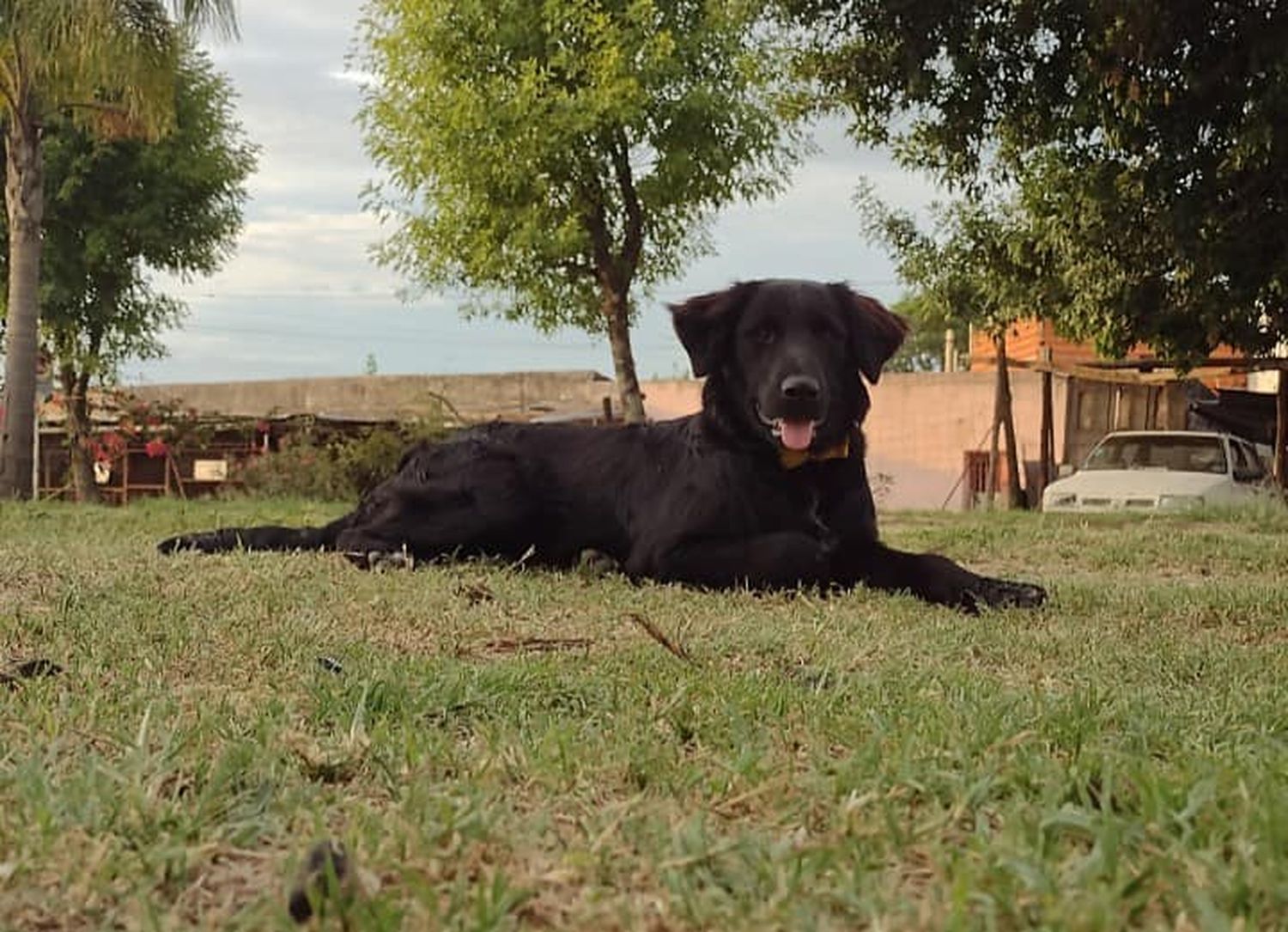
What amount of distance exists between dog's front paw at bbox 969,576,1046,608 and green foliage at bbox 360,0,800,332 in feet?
47.8

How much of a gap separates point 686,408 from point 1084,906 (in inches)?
1086

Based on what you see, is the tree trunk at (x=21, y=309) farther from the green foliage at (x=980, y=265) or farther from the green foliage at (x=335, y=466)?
the green foliage at (x=980, y=265)

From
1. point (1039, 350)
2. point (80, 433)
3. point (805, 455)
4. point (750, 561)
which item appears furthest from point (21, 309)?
point (1039, 350)

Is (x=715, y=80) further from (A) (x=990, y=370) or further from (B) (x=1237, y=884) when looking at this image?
(B) (x=1237, y=884)

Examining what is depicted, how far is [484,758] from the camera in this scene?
196cm

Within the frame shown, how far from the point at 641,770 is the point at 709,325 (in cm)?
357

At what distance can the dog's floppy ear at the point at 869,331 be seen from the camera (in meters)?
5.30

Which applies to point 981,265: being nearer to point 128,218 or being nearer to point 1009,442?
point 1009,442

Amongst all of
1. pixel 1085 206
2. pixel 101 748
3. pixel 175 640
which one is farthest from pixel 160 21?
pixel 101 748

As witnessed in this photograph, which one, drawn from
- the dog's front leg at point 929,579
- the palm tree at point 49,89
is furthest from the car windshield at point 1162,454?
the dog's front leg at point 929,579

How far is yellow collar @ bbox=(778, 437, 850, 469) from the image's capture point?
508 cm

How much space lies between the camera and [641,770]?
6.36 feet

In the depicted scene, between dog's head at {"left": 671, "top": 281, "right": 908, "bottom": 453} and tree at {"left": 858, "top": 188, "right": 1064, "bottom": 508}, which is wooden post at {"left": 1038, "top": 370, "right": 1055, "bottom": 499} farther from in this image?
dog's head at {"left": 671, "top": 281, "right": 908, "bottom": 453}

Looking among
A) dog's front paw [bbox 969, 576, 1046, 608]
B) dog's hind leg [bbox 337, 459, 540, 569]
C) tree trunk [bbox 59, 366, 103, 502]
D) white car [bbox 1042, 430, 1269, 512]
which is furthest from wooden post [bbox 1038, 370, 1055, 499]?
Result: dog's front paw [bbox 969, 576, 1046, 608]
